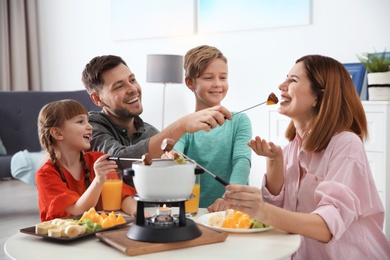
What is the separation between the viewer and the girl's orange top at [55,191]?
1.75m

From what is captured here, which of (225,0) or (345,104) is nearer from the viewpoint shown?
(345,104)

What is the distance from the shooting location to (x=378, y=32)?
4.44 m

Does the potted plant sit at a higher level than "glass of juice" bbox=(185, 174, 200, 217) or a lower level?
higher

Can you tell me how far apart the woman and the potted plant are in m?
2.14

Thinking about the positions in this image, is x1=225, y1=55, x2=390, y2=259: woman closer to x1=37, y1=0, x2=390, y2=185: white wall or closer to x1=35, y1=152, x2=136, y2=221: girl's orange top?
x1=35, y1=152, x2=136, y2=221: girl's orange top

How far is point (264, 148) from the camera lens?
1742mm

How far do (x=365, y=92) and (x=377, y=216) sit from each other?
2.81 m

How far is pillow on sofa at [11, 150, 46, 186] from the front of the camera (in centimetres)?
463

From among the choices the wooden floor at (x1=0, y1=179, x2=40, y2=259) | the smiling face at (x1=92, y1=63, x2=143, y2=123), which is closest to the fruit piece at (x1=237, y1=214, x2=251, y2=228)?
the smiling face at (x1=92, y1=63, x2=143, y2=123)

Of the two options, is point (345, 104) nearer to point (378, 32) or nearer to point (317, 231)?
point (317, 231)

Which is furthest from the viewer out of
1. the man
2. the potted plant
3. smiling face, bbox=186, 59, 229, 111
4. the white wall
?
the white wall

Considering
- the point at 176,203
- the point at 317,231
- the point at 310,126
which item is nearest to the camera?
the point at 176,203

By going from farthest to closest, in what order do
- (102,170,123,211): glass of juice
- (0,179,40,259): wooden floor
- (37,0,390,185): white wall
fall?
(37,0,390,185): white wall < (0,179,40,259): wooden floor < (102,170,123,211): glass of juice

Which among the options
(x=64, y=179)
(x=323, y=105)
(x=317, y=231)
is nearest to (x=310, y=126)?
(x=323, y=105)
